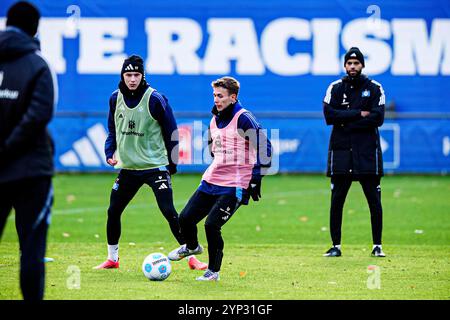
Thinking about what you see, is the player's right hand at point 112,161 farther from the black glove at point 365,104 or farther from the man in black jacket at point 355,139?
the black glove at point 365,104

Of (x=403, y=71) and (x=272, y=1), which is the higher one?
(x=272, y=1)

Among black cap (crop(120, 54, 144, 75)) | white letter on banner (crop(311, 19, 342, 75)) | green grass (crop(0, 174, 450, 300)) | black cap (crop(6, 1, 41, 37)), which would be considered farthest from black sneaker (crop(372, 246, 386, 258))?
white letter on banner (crop(311, 19, 342, 75))

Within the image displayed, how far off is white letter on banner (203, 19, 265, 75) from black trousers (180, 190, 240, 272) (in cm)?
1749

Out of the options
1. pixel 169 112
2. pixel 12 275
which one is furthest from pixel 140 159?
pixel 12 275

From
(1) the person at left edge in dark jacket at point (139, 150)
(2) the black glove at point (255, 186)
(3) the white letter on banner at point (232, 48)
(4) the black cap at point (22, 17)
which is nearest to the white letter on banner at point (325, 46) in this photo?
(3) the white letter on banner at point (232, 48)

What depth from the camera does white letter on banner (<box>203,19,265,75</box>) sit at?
90.5 feet

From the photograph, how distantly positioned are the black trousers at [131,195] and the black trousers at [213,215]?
1.72ft

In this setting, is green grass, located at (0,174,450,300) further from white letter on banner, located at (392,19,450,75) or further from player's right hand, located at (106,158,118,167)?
white letter on banner, located at (392,19,450,75)

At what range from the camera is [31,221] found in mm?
7055

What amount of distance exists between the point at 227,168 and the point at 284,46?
1787cm

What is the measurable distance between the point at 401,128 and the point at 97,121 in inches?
317

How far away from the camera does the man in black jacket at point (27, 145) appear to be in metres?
6.97

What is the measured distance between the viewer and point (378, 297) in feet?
28.7
